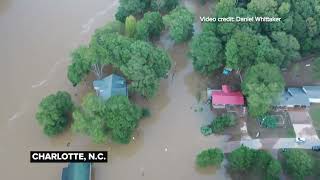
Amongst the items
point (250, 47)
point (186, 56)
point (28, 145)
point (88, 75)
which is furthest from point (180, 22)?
point (28, 145)

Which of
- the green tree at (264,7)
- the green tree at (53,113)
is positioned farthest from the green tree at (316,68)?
the green tree at (53,113)

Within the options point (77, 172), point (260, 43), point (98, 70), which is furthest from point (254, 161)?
point (98, 70)

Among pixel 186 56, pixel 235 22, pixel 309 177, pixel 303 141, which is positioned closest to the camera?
pixel 309 177

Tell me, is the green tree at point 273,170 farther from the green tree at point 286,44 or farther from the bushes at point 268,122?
the green tree at point 286,44

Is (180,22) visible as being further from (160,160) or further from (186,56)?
(160,160)

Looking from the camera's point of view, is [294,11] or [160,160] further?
[294,11]

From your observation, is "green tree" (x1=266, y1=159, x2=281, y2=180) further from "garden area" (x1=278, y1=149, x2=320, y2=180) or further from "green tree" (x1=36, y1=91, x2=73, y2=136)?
"green tree" (x1=36, y1=91, x2=73, y2=136)

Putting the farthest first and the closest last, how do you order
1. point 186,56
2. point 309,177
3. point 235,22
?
point 186,56 → point 235,22 → point 309,177
